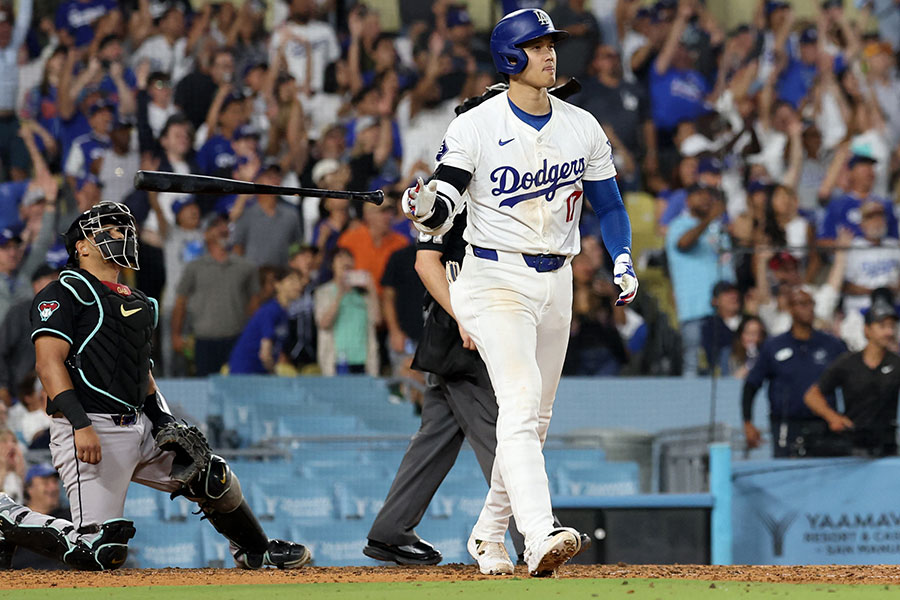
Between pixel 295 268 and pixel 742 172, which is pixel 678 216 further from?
pixel 295 268

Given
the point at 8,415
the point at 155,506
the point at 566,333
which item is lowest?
the point at 155,506

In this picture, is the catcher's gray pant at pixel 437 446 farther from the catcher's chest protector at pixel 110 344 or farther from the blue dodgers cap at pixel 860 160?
the blue dodgers cap at pixel 860 160

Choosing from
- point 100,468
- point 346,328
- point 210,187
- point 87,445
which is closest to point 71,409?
point 87,445

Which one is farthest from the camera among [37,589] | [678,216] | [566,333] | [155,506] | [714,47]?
[714,47]

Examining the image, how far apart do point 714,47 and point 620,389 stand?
12.1ft

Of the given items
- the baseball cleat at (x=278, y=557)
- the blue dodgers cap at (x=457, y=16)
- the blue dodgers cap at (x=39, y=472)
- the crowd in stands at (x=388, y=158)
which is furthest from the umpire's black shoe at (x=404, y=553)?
the blue dodgers cap at (x=457, y=16)

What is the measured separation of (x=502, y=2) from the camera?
1130 centimetres

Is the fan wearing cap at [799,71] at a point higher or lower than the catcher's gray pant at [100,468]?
higher

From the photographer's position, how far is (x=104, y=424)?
4703 mm

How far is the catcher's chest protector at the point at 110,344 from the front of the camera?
4.70 meters

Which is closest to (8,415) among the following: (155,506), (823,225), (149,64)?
(155,506)

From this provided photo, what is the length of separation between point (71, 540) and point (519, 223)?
1.94 metres

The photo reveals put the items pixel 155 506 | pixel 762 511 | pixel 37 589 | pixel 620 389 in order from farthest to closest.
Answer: pixel 620 389, pixel 155 506, pixel 762 511, pixel 37 589

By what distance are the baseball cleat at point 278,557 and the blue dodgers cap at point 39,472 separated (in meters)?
2.80
